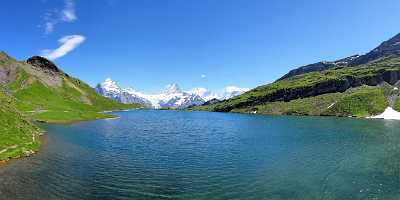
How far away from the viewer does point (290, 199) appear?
3562cm

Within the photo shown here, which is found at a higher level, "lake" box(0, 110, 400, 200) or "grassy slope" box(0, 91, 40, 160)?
"grassy slope" box(0, 91, 40, 160)

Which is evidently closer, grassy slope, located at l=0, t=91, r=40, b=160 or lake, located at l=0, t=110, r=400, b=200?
lake, located at l=0, t=110, r=400, b=200

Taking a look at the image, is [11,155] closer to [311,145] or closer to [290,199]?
[290,199]

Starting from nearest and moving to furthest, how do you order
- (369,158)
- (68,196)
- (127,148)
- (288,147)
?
(68,196), (369,158), (127,148), (288,147)

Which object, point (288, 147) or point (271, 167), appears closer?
point (271, 167)

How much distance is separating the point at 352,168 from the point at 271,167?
13.4 m

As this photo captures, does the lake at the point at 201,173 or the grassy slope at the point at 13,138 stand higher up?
the grassy slope at the point at 13,138

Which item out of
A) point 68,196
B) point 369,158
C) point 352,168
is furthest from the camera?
point 369,158

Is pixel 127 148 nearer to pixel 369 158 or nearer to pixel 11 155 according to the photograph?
pixel 11 155

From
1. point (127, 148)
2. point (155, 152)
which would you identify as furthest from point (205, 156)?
point (127, 148)

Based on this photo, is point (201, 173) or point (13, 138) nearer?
point (201, 173)

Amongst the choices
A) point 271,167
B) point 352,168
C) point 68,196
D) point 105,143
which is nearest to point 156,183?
point 68,196

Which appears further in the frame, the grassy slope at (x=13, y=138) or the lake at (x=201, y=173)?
the grassy slope at (x=13, y=138)

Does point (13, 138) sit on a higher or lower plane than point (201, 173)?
higher
